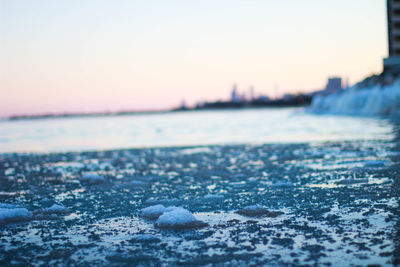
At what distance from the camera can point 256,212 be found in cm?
285

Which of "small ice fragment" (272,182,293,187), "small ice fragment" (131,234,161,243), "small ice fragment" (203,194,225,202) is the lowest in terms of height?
"small ice fragment" (203,194,225,202)

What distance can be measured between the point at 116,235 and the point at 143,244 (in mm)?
278

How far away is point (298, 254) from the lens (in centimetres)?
195

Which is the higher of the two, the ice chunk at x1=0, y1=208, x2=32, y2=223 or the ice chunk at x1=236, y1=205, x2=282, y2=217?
the ice chunk at x1=0, y1=208, x2=32, y2=223

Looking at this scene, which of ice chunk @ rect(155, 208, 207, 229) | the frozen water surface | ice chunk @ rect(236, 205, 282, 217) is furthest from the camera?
ice chunk @ rect(236, 205, 282, 217)

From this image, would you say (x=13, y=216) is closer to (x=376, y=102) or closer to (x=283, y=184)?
(x=283, y=184)

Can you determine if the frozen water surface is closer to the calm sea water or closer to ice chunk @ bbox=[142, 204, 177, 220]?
ice chunk @ bbox=[142, 204, 177, 220]

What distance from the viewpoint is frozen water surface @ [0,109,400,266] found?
1999 mm

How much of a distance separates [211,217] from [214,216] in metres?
0.03

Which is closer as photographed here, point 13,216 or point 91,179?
point 13,216

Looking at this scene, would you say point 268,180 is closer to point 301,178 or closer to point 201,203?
point 301,178

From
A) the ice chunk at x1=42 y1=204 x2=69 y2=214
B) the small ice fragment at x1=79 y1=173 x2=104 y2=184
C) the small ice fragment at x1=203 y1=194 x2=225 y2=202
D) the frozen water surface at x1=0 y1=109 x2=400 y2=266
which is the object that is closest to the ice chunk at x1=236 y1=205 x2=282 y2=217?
the frozen water surface at x1=0 y1=109 x2=400 y2=266

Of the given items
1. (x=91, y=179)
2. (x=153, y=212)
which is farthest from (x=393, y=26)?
(x=153, y=212)

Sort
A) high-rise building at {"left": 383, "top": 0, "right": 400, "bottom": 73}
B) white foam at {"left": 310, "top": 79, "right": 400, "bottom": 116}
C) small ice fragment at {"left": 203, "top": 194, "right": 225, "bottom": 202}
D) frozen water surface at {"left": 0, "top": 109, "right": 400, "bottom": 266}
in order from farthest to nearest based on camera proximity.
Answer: high-rise building at {"left": 383, "top": 0, "right": 400, "bottom": 73}, white foam at {"left": 310, "top": 79, "right": 400, "bottom": 116}, small ice fragment at {"left": 203, "top": 194, "right": 225, "bottom": 202}, frozen water surface at {"left": 0, "top": 109, "right": 400, "bottom": 266}
